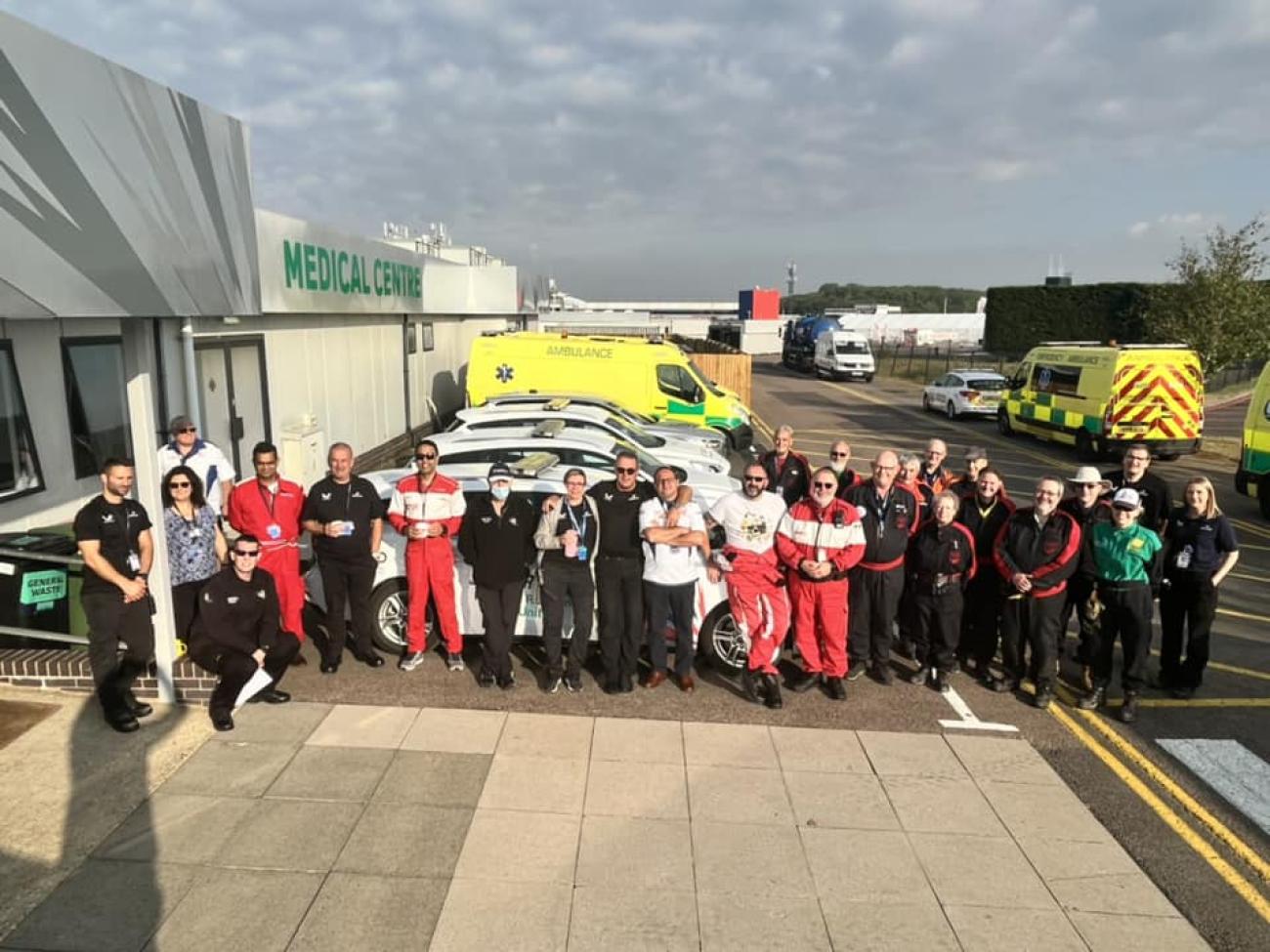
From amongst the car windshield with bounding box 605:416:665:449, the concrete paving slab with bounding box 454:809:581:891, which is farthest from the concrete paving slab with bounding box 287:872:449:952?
the car windshield with bounding box 605:416:665:449

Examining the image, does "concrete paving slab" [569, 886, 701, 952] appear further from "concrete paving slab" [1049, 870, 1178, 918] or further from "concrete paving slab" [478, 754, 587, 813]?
"concrete paving slab" [1049, 870, 1178, 918]

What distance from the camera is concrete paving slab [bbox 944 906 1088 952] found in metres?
3.72

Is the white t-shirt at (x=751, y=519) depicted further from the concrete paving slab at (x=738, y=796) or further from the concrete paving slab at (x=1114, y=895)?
the concrete paving slab at (x=1114, y=895)

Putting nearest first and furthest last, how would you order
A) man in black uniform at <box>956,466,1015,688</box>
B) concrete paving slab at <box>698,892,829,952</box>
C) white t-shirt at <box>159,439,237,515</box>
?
concrete paving slab at <box>698,892,829,952</box>
man in black uniform at <box>956,466,1015,688</box>
white t-shirt at <box>159,439,237,515</box>

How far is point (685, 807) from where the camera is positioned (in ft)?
15.4

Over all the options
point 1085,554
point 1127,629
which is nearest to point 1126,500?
point 1085,554

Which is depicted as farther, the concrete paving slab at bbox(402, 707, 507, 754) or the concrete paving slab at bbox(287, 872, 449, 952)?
the concrete paving slab at bbox(402, 707, 507, 754)

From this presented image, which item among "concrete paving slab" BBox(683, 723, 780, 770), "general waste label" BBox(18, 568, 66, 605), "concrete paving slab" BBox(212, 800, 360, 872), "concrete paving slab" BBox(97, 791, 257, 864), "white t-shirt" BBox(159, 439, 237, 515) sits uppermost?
"white t-shirt" BBox(159, 439, 237, 515)

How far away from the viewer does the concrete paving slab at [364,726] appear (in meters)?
5.29

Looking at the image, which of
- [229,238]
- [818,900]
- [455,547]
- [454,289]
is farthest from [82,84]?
[454,289]

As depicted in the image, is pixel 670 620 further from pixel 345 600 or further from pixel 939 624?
pixel 345 600

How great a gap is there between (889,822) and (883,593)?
194 cm

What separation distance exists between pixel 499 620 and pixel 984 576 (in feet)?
12.1

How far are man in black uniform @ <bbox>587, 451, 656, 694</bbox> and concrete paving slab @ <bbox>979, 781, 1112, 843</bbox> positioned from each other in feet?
8.16
